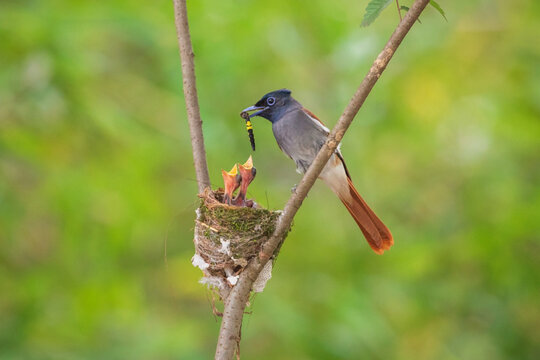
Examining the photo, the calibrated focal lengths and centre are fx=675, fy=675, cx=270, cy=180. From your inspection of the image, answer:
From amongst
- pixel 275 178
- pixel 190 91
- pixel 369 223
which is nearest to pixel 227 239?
pixel 190 91

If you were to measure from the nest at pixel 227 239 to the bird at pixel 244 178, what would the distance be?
0.27 ft

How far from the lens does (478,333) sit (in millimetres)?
6273

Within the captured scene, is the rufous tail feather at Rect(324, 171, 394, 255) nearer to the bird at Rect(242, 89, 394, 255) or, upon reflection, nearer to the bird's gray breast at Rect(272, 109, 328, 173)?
the bird at Rect(242, 89, 394, 255)

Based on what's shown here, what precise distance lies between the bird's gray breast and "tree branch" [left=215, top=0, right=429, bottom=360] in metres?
1.41

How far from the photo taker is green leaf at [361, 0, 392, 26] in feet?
7.13

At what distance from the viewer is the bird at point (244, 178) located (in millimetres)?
3244

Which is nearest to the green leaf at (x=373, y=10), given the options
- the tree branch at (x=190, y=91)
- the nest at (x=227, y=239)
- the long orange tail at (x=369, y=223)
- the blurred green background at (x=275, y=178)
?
the tree branch at (x=190, y=91)

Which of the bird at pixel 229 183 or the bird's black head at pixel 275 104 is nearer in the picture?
the bird at pixel 229 183

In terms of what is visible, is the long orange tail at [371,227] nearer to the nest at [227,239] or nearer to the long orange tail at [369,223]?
the long orange tail at [369,223]

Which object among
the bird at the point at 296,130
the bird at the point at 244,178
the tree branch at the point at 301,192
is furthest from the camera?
the bird at the point at 296,130

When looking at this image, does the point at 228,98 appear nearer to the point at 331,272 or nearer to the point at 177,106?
the point at 177,106

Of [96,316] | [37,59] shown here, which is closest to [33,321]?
[96,316]

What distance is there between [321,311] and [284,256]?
52 cm


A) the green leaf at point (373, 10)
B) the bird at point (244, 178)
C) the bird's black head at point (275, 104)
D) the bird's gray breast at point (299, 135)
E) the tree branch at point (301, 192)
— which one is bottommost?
the tree branch at point (301, 192)
